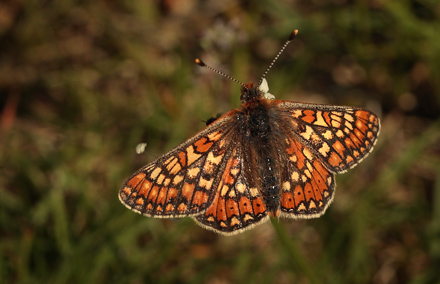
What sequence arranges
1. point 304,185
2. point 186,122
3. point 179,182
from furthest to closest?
point 186,122 → point 304,185 → point 179,182

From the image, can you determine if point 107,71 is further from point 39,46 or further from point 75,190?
point 75,190

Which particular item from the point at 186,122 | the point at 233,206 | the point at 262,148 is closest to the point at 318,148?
the point at 262,148

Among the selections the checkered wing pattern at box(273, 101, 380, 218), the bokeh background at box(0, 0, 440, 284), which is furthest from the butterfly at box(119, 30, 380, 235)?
the bokeh background at box(0, 0, 440, 284)

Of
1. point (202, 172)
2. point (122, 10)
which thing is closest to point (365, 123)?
point (202, 172)

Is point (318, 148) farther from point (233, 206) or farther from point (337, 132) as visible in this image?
point (233, 206)

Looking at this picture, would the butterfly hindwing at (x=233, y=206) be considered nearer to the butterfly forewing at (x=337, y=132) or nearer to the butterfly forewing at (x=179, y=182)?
the butterfly forewing at (x=179, y=182)

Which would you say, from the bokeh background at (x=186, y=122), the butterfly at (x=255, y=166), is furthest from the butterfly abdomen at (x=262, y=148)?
the bokeh background at (x=186, y=122)
